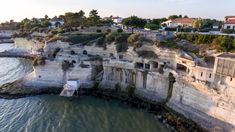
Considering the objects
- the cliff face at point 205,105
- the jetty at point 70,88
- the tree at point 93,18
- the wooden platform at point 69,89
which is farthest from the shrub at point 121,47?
the tree at point 93,18

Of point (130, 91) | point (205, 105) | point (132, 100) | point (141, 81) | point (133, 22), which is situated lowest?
point (132, 100)

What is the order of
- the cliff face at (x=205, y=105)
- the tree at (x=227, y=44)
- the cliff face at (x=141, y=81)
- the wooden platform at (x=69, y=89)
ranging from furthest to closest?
the wooden platform at (x=69, y=89)
the tree at (x=227, y=44)
the cliff face at (x=141, y=81)
the cliff face at (x=205, y=105)

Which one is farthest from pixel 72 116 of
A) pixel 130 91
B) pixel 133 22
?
pixel 133 22

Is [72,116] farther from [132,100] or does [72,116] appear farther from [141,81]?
[141,81]

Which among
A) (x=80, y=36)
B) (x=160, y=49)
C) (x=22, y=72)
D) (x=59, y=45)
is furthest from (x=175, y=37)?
(x=22, y=72)

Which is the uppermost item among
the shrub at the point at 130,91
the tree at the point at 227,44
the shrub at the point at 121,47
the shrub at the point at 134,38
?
the shrub at the point at 134,38

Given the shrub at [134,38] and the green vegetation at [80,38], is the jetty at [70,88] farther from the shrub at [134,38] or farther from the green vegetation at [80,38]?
the shrub at [134,38]

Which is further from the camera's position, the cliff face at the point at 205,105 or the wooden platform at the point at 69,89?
the wooden platform at the point at 69,89

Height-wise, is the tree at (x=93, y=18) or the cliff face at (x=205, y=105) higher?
the tree at (x=93, y=18)
